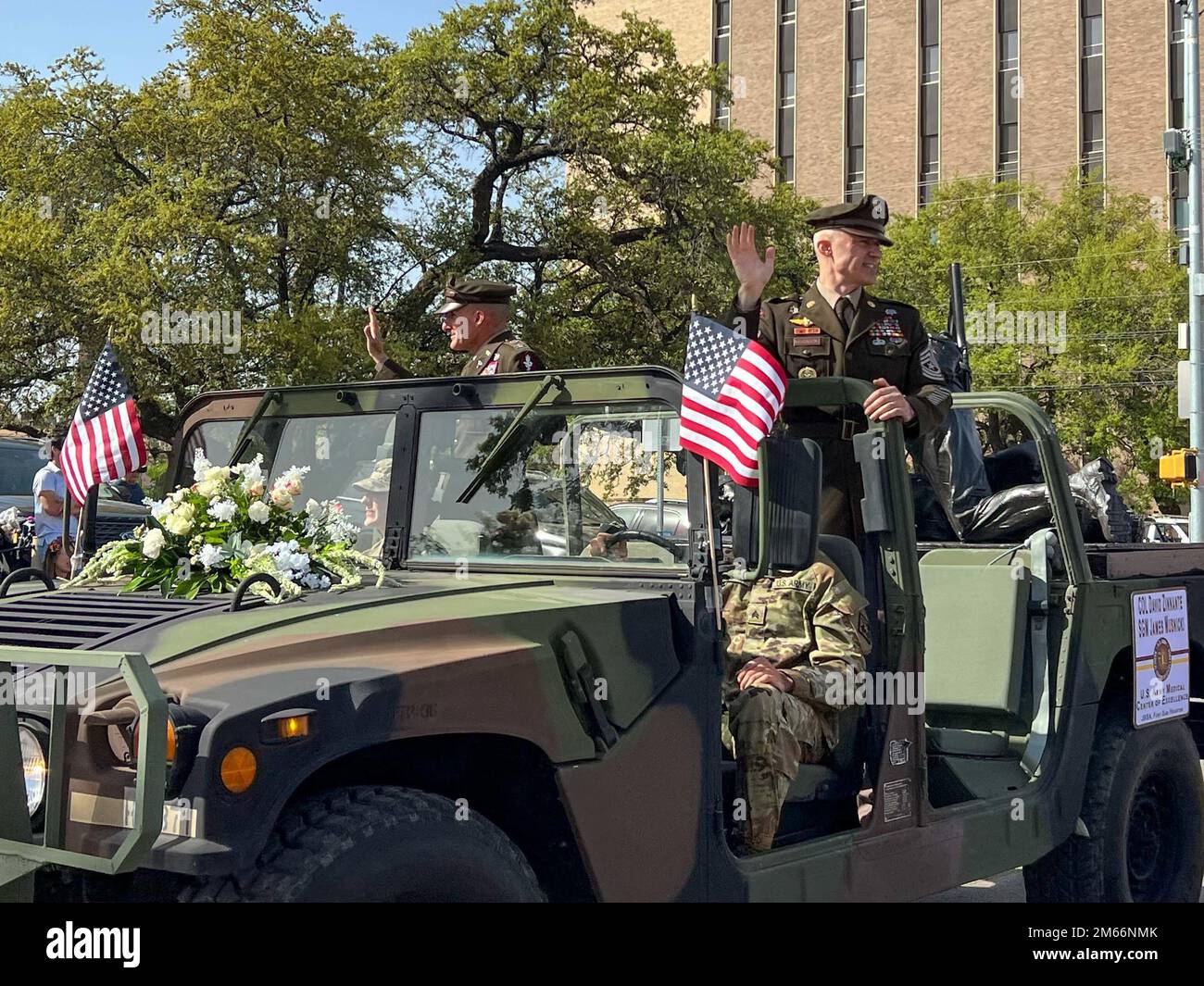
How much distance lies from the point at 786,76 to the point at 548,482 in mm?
51006

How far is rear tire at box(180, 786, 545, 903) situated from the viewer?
2.70 m

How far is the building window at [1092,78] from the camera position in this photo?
1793 inches

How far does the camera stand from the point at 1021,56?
4703 centimetres

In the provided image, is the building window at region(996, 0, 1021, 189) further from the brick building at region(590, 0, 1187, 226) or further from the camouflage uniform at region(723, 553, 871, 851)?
the camouflage uniform at region(723, 553, 871, 851)

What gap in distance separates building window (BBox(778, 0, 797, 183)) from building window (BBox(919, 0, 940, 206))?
15.8 feet

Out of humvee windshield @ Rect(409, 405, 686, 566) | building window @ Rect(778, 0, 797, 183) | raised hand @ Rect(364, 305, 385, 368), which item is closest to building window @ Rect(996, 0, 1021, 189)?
building window @ Rect(778, 0, 797, 183)

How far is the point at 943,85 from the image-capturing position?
48.5 m

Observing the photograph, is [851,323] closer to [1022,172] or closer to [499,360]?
[499,360]

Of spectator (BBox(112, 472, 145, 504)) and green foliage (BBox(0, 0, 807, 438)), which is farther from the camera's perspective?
green foliage (BBox(0, 0, 807, 438))

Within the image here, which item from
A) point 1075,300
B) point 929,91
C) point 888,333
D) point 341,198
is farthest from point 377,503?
point 929,91

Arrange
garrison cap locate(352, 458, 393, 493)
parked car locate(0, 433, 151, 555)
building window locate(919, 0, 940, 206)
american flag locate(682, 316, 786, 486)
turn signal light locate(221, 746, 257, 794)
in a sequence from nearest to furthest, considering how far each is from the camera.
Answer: turn signal light locate(221, 746, 257, 794)
american flag locate(682, 316, 786, 486)
garrison cap locate(352, 458, 393, 493)
parked car locate(0, 433, 151, 555)
building window locate(919, 0, 940, 206)
